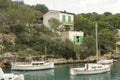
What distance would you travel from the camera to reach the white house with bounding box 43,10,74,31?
76.3 meters

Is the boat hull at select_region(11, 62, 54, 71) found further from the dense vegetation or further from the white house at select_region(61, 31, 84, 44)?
the white house at select_region(61, 31, 84, 44)

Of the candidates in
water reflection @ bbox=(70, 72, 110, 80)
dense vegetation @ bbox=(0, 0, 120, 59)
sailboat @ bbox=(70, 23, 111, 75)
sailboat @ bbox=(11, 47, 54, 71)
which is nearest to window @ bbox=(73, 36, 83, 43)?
dense vegetation @ bbox=(0, 0, 120, 59)

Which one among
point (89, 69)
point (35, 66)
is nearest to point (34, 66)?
point (35, 66)

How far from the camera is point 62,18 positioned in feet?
253

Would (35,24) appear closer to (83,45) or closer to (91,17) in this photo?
(83,45)

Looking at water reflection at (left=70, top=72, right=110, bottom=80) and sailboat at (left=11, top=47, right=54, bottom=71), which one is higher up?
sailboat at (left=11, top=47, right=54, bottom=71)

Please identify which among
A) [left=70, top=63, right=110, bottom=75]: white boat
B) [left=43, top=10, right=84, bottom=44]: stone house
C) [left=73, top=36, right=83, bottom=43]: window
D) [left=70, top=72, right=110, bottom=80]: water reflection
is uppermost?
[left=43, top=10, right=84, bottom=44]: stone house

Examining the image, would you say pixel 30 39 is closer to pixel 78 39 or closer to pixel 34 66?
pixel 34 66

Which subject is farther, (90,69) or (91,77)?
(90,69)

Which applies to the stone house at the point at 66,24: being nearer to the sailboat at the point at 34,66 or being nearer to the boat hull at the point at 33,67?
the boat hull at the point at 33,67

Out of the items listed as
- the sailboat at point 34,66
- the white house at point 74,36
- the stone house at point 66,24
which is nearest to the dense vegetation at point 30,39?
the white house at point 74,36

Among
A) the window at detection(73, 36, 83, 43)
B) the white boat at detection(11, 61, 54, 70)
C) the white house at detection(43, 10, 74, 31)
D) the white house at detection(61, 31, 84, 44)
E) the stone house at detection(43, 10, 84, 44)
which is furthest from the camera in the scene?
the white house at detection(43, 10, 74, 31)

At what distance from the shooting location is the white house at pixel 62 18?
7626 centimetres

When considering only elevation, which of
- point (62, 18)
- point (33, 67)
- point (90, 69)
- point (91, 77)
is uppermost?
point (62, 18)
